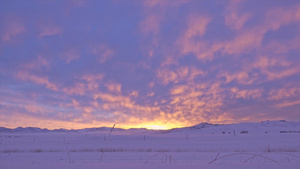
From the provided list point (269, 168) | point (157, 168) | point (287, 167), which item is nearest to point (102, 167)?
point (157, 168)

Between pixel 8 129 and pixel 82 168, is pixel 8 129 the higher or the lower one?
the higher one

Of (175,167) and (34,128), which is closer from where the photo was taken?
(175,167)

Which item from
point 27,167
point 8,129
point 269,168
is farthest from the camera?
point 8,129

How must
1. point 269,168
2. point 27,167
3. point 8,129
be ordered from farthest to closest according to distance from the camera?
point 8,129 < point 27,167 < point 269,168

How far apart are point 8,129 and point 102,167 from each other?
397 ft

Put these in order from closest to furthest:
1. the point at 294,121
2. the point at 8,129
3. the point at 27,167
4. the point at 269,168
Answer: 1. the point at 269,168
2. the point at 27,167
3. the point at 294,121
4. the point at 8,129

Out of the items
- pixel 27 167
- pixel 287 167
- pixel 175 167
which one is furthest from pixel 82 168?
pixel 287 167

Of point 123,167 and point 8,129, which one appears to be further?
point 8,129

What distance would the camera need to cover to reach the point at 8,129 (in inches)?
4259

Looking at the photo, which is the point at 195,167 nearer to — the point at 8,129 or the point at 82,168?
the point at 82,168

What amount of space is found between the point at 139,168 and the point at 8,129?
121263mm

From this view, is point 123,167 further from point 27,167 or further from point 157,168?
point 27,167

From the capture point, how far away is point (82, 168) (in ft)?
7.57

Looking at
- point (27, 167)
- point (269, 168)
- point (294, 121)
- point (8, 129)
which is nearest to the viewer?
point (269, 168)
